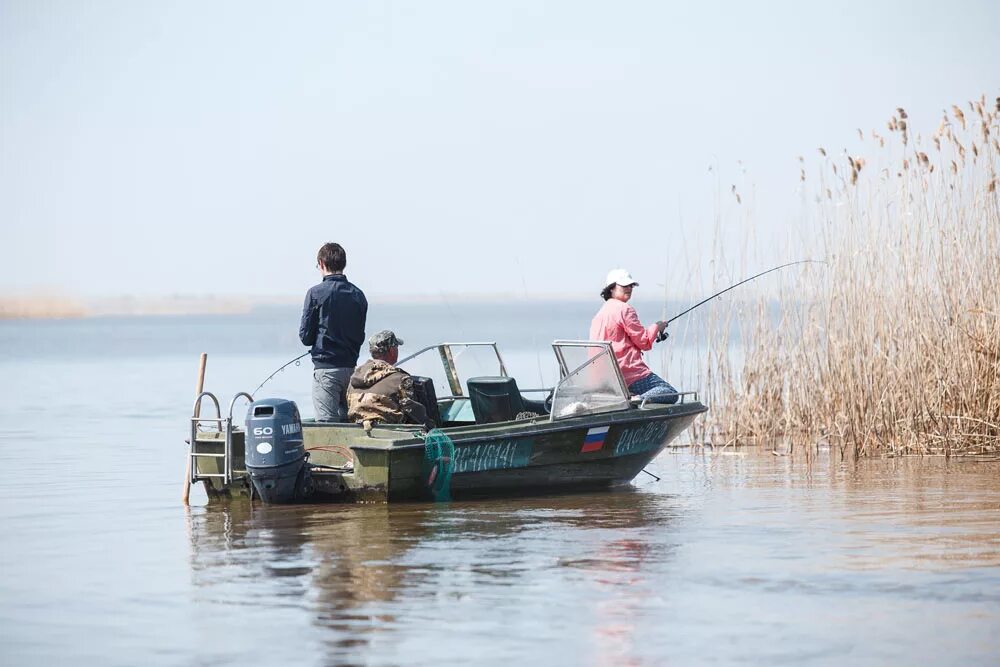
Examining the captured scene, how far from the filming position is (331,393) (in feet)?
34.2

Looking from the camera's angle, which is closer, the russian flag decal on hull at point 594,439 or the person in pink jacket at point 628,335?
the russian flag decal on hull at point 594,439

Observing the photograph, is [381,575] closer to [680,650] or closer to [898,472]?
[680,650]

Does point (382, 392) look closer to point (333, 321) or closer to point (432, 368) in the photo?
point (333, 321)

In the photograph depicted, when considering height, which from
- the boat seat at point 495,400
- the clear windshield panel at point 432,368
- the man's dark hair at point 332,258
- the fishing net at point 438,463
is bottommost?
the fishing net at point 438,463

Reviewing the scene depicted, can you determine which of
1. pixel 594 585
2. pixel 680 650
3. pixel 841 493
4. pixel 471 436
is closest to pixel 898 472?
pixel 841 493

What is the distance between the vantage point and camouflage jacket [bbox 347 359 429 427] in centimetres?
1007

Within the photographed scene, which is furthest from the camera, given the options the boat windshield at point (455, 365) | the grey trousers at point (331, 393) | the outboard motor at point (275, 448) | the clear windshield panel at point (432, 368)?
the boat windshield at point (455, 365)

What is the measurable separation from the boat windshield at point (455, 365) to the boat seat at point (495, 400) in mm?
233

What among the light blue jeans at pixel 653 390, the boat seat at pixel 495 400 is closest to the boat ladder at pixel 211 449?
the boat seat at pixel 495 400

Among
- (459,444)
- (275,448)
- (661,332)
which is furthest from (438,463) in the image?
(661,332)

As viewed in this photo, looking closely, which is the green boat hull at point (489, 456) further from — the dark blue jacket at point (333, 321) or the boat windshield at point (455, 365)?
the boat windshield at point (455, 365)

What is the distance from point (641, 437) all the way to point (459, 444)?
157cm

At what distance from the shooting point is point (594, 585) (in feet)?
24.1

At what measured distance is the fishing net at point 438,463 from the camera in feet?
32.4
